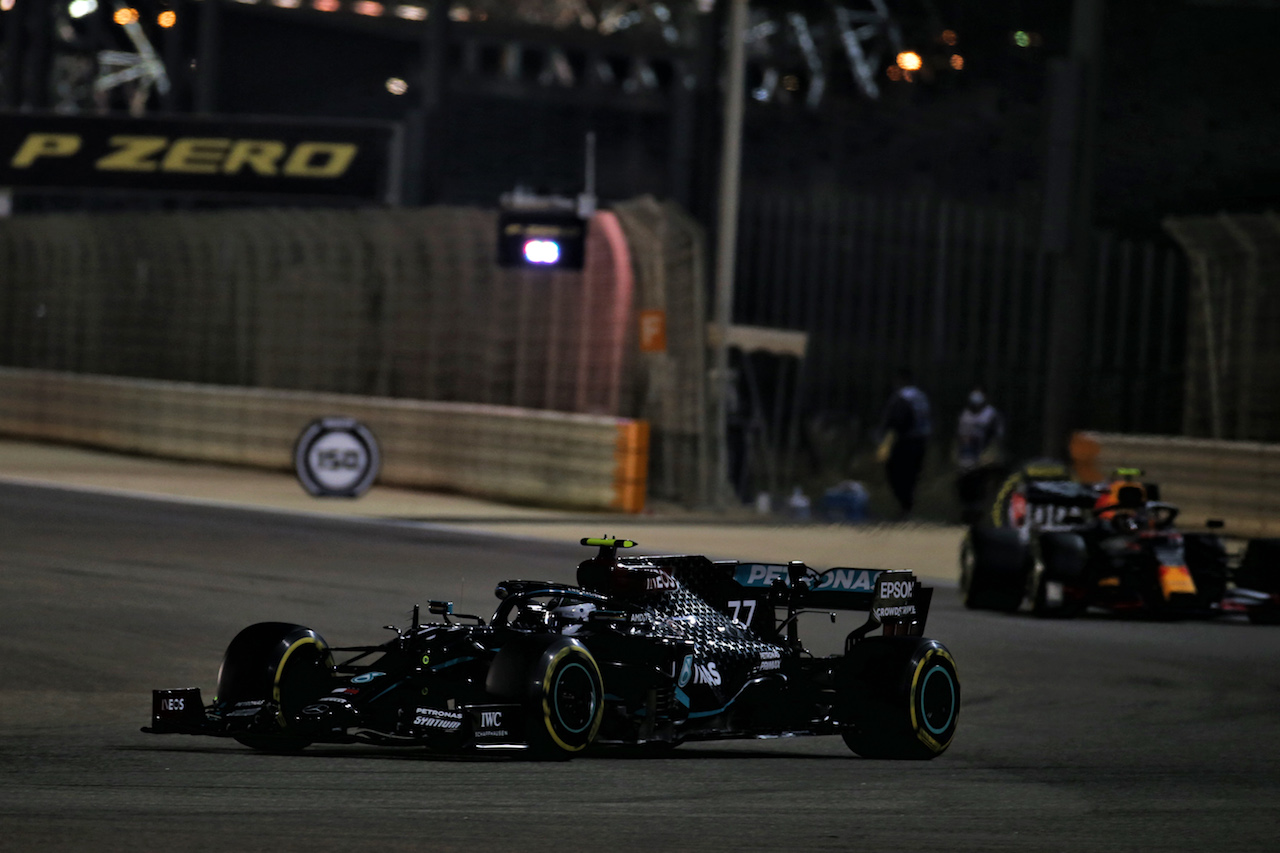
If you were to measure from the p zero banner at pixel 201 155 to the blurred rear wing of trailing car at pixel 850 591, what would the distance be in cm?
2232

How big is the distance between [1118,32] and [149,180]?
66.5ft

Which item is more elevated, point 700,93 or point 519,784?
point 700,93

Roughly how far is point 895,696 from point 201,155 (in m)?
25.8

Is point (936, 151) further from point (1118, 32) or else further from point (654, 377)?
point (654, 377)

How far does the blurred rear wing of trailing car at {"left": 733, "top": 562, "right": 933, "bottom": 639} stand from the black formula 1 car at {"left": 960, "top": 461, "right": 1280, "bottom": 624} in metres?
5.49

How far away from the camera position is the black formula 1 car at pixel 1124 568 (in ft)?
46.4

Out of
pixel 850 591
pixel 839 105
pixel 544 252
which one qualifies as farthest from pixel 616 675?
pixel 839 105

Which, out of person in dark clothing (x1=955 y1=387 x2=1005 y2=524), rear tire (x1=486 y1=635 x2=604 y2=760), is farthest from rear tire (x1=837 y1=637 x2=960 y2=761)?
person in dark clothing (x1=955 y1=387 x2=1005 y2=524)

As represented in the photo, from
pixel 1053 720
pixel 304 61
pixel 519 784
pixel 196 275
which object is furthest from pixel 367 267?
pixel 304 61

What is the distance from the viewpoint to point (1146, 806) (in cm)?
751

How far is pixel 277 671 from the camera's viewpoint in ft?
24.8

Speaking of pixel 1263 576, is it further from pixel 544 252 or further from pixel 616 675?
pixel 544 252

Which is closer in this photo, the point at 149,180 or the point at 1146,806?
the point at 1146,806

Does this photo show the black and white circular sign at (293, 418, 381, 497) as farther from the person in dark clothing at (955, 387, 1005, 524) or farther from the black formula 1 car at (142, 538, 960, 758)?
the black formula 1 car at (142, 538, 960, 758)
